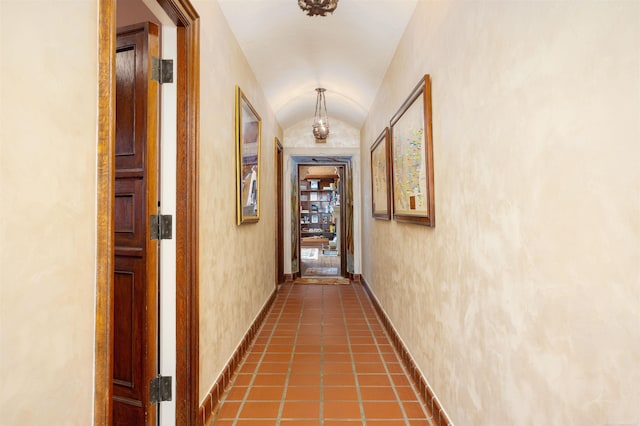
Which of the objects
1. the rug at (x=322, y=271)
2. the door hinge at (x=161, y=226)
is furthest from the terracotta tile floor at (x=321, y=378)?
the rug at (x=322, y=271)

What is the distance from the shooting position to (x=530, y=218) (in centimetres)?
102

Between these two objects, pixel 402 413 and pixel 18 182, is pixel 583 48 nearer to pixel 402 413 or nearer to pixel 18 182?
pixel 18 182

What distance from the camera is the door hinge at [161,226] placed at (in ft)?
5.66

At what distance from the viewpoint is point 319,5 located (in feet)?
7.01

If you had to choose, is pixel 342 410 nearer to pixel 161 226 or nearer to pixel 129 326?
pixel 129 326

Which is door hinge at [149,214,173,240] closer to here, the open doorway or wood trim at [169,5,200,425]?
wood trim at [169,5,200,425]

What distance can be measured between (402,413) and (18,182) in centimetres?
203

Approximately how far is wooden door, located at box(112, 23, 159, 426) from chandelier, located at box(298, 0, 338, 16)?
91cm

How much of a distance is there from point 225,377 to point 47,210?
5.90 ft

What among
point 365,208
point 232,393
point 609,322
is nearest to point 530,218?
point 609,322

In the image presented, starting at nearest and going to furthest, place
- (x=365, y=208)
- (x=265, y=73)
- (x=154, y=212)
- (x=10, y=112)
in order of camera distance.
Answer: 1. (x=10, y=112)
2. (x=154, y=212)
3. (x=265, y=73)
4. (x=365, y=208)

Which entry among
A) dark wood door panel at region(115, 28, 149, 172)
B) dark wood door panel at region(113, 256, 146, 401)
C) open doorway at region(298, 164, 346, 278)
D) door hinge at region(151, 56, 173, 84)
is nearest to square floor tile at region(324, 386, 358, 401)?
dark wood door panel at region(113, 256, 146, 401)

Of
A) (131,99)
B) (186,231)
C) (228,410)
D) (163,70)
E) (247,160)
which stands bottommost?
(228,410)

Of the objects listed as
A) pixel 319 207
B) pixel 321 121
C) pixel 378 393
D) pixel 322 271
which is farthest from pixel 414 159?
pixel 319 207
